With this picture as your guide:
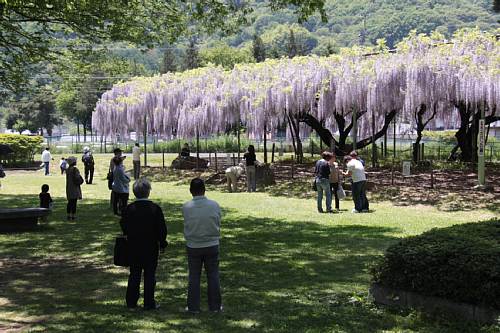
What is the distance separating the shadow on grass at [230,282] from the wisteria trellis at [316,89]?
33.5ft

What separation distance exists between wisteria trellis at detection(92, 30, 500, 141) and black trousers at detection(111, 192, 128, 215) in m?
11.9

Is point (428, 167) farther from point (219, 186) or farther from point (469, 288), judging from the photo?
point (469, 288)

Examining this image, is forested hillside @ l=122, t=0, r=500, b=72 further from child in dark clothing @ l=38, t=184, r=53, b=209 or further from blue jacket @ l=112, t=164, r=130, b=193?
blue jacket @ l=112, t=164, r=130, b=193

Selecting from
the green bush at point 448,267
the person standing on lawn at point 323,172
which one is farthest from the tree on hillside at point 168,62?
the green bush at point 448,267

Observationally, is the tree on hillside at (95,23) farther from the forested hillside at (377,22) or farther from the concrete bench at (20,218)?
the forested hillside at (377,22)

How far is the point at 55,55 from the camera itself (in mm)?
18250

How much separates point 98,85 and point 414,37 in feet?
222

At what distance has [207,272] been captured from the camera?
7.04 m

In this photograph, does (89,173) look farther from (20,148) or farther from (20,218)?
(20,218)

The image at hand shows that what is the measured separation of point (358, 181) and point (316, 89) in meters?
10.5

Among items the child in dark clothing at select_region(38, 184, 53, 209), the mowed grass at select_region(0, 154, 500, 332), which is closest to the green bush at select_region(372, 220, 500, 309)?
the mowed grass at select_region(0, 154, 500, 332)

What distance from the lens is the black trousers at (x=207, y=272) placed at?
6.93m

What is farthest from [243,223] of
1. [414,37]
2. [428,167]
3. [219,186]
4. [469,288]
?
[428,167]

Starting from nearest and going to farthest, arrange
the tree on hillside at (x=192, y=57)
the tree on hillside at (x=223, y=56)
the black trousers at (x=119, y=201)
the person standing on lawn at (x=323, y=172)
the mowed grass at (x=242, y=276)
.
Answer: the mowed grass at (x=242, y=276), the black trousers at (x=119, y=201), the person standing on lawn at (x=323, y=172), the tree on hillside at (x=192, y=57), the tree on hillside at (x=223, y=56)
